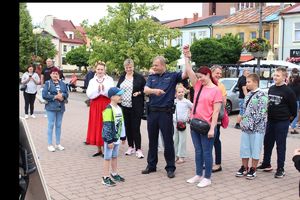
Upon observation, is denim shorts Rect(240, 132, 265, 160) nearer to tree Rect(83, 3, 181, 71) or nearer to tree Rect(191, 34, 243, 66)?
tree Rect(83, 3, 181, 71)

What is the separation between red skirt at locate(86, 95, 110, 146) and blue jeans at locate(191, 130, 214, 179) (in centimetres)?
229

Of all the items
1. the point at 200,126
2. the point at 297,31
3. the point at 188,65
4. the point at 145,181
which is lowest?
the point at 145,181

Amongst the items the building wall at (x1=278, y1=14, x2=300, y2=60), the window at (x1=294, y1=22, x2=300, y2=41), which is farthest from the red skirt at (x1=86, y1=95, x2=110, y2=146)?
the window at (x1=294, y1=22, x2=300, y2=41)

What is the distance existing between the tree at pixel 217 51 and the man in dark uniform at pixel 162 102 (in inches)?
1195

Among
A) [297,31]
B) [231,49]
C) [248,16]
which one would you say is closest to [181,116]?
[231,49]

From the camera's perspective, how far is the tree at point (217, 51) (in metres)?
35.9

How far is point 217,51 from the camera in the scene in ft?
117

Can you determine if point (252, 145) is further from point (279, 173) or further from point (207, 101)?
point (207, 101)

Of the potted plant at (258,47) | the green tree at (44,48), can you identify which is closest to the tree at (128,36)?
the potted plant at (258,47)

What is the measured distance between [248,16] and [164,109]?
4152 cm

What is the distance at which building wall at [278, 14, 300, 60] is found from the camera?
36531 millimetres
